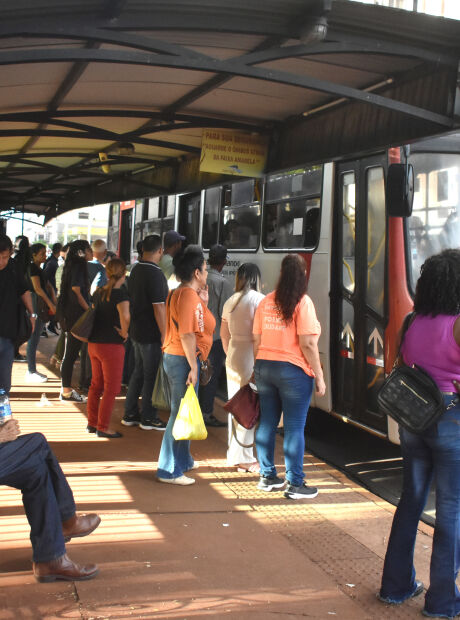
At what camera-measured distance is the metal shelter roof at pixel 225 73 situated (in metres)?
4.79

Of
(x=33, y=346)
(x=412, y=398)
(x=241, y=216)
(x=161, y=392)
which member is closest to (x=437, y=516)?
(x=412, y=398)

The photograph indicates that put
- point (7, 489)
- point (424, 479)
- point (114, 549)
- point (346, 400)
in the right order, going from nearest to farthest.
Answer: point (424, 479) < point (114, 549) < point (7, 489) < point (346, 400)

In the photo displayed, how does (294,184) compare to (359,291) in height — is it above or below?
above

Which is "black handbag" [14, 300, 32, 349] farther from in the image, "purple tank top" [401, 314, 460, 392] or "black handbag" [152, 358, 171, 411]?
"purple tank top" [401, 314, 460, 392]

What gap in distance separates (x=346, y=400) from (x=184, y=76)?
3.57 meters

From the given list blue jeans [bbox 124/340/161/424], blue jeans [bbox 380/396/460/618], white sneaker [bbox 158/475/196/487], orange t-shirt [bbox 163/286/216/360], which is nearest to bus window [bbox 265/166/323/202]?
blue jeans [bbox 124/340/161/424]

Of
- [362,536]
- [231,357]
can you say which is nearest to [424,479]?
[362,536]

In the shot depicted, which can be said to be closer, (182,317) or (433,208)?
(182,317)

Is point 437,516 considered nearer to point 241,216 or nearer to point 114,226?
point 241,216

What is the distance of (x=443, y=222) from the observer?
6844 millimetres

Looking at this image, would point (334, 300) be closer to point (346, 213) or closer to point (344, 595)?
point (346, 213)

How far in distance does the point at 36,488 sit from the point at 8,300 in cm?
273

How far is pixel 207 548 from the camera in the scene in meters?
4.88

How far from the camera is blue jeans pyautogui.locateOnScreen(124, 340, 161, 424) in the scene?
7883 mm
